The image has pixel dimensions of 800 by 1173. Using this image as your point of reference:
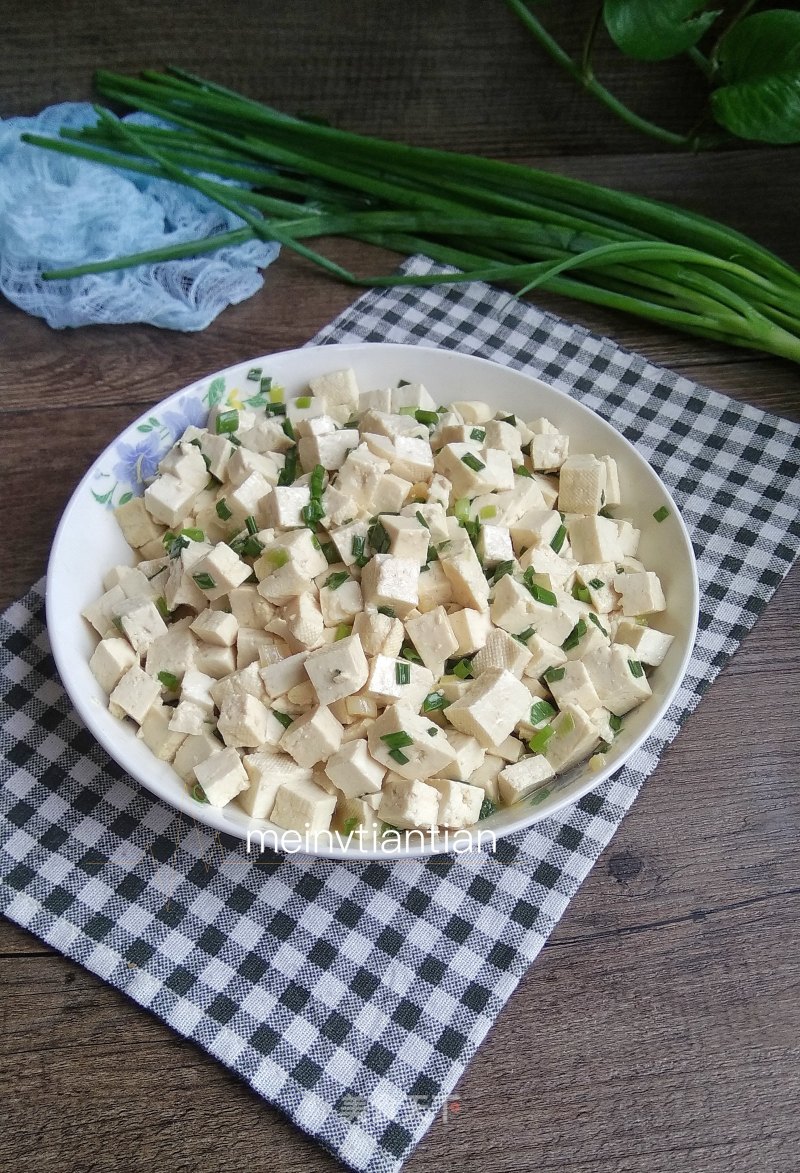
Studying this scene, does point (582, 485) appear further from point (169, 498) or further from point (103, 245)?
point (103, 245)

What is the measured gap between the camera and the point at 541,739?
1.30 m

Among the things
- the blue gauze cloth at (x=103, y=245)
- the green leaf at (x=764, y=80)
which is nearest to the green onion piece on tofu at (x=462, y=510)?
the blue gauze cloth at (x=103, y=245)

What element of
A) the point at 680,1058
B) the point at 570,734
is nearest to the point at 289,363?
the point at 570,734

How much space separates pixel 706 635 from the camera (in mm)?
1609

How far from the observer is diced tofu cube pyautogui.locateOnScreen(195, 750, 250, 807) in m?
1.21

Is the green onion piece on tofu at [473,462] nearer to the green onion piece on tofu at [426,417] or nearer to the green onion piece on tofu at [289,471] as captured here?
the green onion piece on tofu at [426,417]

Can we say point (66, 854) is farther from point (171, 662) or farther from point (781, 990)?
point (781, 990)

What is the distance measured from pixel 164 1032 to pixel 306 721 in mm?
455

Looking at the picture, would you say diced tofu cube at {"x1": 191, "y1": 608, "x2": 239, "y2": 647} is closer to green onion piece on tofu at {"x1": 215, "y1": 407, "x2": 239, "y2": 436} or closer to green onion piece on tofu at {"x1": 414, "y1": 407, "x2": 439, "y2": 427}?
green onion piece on tofu at {"x1": 215, "y1": 407, "x2": 239, "y2": 436}

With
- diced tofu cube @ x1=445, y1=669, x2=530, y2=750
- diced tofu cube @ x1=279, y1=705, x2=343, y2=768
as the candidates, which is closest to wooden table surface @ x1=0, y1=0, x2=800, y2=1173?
diced tofu cube @ x1=445, y1=669, x2=530, y2=750

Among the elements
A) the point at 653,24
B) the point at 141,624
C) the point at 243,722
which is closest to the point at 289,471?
the point at 141,624

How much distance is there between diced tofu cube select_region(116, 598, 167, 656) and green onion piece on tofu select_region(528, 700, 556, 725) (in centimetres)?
55

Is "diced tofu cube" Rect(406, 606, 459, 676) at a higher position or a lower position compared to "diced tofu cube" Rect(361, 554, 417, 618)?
lower

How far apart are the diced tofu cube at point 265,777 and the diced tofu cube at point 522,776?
268 mm
